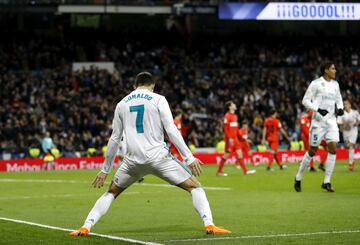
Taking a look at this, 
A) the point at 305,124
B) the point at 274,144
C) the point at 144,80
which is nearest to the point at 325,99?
the point at 144,80

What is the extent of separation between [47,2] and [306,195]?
2861cm

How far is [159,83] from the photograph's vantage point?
47.6 meters

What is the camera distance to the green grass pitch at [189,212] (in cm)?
1262

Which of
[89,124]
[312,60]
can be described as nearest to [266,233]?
[89,124]

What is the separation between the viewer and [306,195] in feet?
63.9

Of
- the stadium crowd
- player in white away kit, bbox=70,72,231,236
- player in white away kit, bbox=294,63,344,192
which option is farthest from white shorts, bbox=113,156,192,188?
the stadium crowd

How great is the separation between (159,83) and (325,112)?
2811cm

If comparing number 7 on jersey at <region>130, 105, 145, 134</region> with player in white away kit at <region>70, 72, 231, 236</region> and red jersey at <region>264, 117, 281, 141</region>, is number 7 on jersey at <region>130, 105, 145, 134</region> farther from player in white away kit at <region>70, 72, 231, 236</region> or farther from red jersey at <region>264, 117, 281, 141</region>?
red jersey at <region>264, 117, 281, 141</region>

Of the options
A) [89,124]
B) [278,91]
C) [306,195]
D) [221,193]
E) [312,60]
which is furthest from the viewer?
[312,60]

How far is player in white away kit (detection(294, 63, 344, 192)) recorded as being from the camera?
1980 cm

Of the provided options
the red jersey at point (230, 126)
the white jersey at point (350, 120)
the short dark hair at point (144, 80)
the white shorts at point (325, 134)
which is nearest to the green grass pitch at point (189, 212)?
the white shorts at point (325, 134)

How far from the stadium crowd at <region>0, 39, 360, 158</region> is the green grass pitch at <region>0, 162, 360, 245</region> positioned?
16497 mm

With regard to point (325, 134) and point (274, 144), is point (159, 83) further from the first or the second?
point (325, 134)

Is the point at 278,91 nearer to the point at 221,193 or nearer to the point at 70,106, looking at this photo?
the point at 70,106
